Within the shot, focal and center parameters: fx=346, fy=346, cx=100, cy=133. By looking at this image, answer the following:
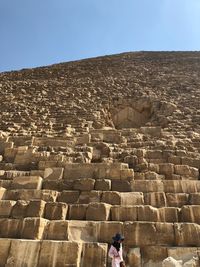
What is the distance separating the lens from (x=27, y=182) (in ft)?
21.6

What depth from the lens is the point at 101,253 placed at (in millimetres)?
4754

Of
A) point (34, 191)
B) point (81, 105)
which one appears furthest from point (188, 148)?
point (81, 105)

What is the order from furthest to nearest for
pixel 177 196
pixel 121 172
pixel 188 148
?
pixel 188 148, pixel 121 172, pixel 177 196

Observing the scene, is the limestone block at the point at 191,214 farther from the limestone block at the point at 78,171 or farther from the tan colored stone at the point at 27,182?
the tan colored stone at the point at 27,182

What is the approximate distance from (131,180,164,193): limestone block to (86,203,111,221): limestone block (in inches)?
32.5

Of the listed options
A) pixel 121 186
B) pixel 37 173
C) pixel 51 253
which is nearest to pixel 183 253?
pixel 51 253

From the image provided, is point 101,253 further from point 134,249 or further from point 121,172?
point 121,172

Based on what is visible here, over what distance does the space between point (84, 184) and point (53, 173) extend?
82cm

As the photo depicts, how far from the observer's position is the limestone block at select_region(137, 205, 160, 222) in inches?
211

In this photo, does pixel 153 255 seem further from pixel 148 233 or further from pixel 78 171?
pixel 78 171

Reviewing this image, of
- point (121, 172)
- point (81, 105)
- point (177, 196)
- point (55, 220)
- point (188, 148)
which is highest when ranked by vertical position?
point (81, 105)

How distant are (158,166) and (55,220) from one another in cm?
255

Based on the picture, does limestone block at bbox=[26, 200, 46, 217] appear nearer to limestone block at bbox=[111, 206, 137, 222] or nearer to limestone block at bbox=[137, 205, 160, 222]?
limestone block at bbox=[111, 206, 137, 222]

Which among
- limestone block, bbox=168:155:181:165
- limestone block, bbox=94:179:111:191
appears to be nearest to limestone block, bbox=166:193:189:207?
limestone block, bbox=94:179:111:191
